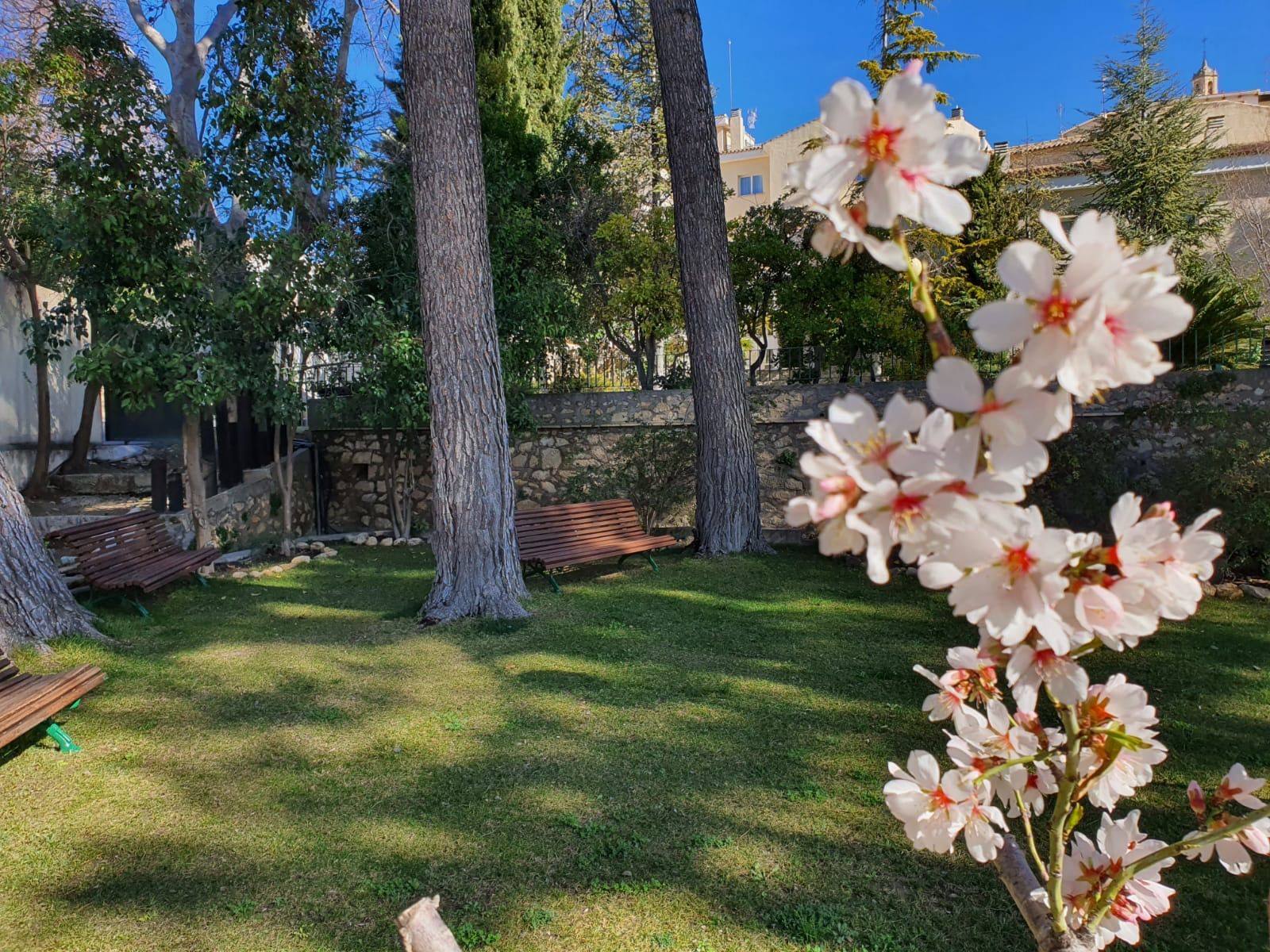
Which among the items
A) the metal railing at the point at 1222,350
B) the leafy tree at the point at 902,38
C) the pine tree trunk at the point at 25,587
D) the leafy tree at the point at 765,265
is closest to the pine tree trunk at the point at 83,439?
the pine tree trunk at the point at 25,587

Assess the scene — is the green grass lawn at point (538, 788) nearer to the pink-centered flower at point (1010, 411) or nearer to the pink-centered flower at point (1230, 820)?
the pink-centered flower at point (1230, 820)

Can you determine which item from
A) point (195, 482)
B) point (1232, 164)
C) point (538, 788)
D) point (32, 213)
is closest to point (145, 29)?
point (32, 213)

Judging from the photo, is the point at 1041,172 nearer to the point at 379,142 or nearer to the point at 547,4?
the point at 547,4

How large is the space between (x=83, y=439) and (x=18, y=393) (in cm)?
90

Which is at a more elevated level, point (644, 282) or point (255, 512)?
point (644, 282)

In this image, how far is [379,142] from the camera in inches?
Answer: 498

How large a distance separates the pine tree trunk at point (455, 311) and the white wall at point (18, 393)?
6.98 metres

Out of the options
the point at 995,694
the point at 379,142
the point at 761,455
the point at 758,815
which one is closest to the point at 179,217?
the point at 379,142

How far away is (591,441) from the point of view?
10758mm

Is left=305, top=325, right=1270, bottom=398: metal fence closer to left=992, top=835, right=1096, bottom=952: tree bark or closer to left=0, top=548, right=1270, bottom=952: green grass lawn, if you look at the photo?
left=0, top=548, right=1270, bottom=952: green grass lawn

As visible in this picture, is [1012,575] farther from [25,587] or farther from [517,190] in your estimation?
[517,190]

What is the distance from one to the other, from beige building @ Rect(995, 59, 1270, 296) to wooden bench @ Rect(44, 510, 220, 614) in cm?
1425

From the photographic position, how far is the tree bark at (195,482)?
8.38 m

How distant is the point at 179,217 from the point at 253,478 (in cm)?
322
